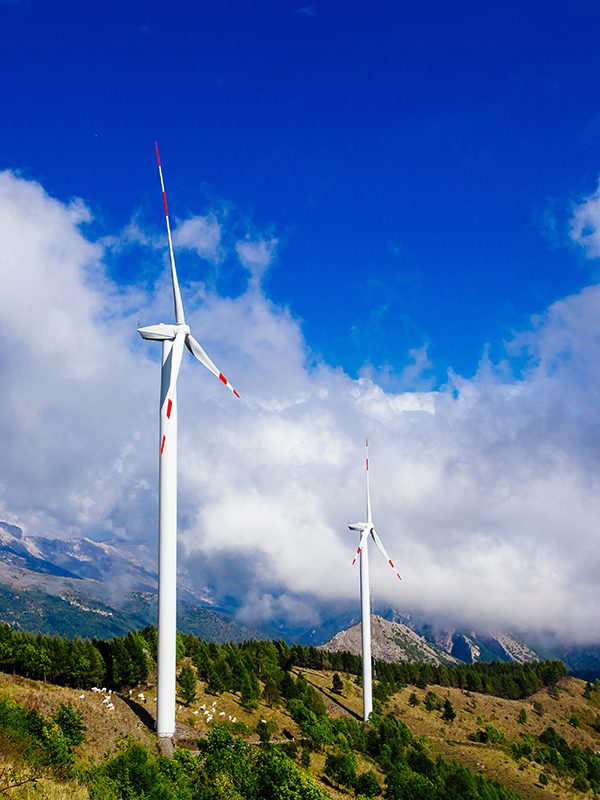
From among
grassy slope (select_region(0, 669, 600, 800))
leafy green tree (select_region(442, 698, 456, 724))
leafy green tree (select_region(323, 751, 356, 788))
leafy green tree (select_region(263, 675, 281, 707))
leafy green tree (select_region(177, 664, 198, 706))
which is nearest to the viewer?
grassy slope (select_region(0, 669, 600, 800))

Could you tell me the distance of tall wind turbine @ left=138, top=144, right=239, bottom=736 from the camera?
273 ft

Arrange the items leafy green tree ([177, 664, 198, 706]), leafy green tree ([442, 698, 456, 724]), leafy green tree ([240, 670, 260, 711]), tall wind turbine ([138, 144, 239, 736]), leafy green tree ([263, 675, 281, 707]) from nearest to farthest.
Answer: tall wind turbine ([138, 144, 239, 736])
leafy green tree ([177, 664, 198, 706])
leafy green tree ([240, 670, 260, 711])
leafy green tree ([263, 675, 281, 707])
leafy green tree ([442, 698, 456, 724])

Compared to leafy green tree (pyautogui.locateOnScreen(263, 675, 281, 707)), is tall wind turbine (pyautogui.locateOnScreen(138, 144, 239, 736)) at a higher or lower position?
higher

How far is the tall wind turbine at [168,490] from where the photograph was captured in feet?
273

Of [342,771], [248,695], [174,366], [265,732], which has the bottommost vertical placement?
[342,771]

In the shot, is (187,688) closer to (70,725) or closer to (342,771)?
(342,771)

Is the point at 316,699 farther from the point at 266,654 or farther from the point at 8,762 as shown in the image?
the point at 8,762

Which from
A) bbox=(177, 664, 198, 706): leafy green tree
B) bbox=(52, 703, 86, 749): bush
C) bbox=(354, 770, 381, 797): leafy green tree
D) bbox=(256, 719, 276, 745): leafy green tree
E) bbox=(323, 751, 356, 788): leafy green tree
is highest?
bbox=(177, 664, 198, 706): leafy green tree

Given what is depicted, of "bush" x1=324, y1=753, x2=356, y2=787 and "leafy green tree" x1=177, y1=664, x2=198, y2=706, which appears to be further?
"leafy green tree" x1=177, y1=664, x2=198, y2=706

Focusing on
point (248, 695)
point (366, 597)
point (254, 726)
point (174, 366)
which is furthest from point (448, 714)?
point (174, 366)

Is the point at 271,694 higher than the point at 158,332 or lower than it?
lower

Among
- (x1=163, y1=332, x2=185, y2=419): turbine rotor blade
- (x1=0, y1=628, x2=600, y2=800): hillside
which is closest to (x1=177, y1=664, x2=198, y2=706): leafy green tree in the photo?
(x1=0, y1=628, x2=600, y2=800): hillside

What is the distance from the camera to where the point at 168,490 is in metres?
85.6

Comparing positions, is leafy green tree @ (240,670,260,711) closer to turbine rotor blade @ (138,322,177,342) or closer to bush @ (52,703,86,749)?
bush @ (52,703,86,749)
